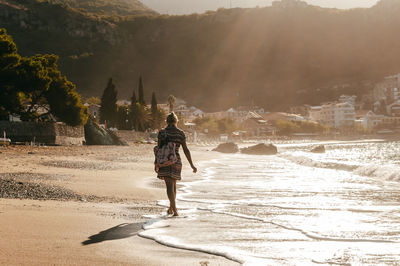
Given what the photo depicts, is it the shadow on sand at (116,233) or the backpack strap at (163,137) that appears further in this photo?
the backpack strap at (163,137)

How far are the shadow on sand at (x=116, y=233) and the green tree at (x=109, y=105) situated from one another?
7024 centimetres

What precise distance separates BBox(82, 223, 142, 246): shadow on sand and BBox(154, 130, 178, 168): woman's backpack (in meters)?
1.32

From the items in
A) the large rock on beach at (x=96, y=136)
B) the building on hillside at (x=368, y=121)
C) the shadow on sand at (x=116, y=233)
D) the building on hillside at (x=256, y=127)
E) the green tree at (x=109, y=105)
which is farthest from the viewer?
the building on hillside at (x=368, y=121)

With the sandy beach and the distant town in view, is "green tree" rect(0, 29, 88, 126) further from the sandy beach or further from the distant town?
the distant town

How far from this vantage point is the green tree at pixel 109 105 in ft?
246

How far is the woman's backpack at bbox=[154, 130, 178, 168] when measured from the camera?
746cm

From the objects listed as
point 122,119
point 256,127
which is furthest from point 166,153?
point 256,127

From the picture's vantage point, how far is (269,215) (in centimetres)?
755

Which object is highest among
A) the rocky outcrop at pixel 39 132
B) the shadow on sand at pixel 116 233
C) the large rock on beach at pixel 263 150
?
the rocky outcrop at pixel 39 132

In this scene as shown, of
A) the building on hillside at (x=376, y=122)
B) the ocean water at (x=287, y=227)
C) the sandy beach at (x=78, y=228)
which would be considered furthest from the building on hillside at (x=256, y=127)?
the sandy beach at (x=78, y=228)

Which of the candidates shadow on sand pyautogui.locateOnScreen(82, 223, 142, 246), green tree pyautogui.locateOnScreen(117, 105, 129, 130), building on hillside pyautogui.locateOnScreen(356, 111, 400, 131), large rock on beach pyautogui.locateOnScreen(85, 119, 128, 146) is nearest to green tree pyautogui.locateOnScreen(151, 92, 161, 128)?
green tree pyautogui.locateOnScreen(117, 105, 129, 130)

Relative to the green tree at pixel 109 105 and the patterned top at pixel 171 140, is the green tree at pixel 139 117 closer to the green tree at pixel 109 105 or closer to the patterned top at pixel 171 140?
the green tree at pixel 109 105

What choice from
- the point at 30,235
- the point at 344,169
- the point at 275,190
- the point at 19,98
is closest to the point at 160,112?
the point at 19,98

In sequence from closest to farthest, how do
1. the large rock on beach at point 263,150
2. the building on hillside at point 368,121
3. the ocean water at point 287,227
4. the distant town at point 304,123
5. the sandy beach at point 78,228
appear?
the sandy beach at point 78,228 < the ocean water at point 287,227 < the large rock on beach at point 263,150 < the distant town at point 304,123 < the building on hillside at point 368,121
